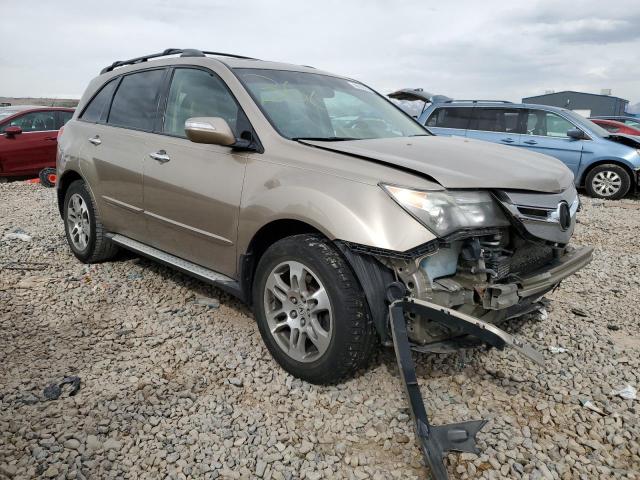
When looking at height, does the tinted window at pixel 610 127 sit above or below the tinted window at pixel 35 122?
above

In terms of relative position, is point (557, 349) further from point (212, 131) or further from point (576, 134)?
point (576, 134)

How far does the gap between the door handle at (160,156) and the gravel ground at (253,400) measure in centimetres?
112

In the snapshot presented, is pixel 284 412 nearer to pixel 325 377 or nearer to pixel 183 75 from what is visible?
pixel 325 377

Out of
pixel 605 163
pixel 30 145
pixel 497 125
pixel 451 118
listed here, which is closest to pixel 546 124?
pixel 497 125

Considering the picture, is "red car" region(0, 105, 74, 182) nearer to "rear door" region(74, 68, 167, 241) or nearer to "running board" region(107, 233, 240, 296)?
"rear door" region(74, 68, 167, 241)

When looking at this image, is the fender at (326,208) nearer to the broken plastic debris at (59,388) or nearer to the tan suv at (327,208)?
the tan suv at (327,208)

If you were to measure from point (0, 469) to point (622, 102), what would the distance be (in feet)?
119

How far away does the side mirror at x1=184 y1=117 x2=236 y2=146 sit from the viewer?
116 inches

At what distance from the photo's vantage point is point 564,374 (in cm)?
301

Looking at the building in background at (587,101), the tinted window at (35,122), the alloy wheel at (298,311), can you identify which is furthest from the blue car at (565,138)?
the building in background at (587,101)

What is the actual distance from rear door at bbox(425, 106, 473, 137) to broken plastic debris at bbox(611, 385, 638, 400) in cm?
773

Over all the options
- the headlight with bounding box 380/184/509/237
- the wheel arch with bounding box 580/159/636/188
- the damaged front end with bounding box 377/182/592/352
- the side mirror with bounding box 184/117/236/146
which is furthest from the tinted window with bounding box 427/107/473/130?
the headlight with bounding box 380/184/509/237

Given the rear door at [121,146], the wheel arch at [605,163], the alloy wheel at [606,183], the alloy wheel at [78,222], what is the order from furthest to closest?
1. the alloy wheel at [606,183]
2. the wheel arch at [605,163]
3. the alloy wheel at [78,222]
4. the rear door at [121,146]

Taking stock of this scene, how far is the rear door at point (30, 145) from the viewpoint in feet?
33.2
